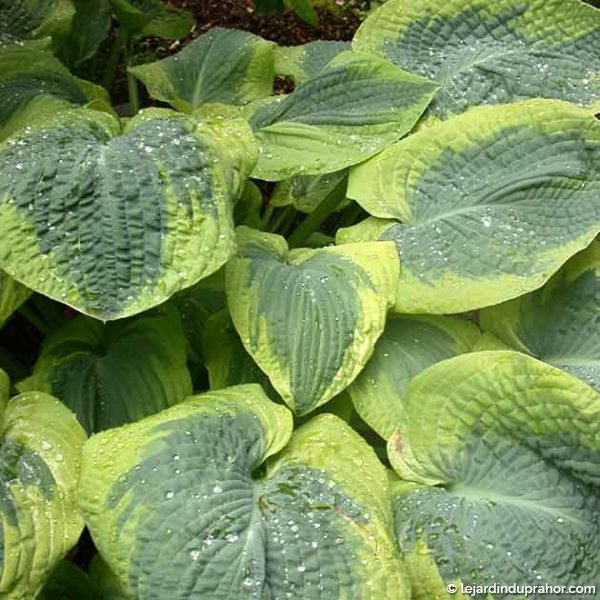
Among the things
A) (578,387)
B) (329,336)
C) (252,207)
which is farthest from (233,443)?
(252,207)

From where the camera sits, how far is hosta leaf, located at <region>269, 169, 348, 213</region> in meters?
1.45

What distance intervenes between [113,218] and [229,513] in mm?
322

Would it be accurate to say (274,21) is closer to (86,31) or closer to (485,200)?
(86,31)

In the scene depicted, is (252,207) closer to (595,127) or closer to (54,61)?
(54,61)

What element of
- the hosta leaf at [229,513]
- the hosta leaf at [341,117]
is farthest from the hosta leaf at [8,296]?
the hosta leaf at [341,117]

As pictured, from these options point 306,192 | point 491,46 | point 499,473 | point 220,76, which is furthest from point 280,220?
point 499,473

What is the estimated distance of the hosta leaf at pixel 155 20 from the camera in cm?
163

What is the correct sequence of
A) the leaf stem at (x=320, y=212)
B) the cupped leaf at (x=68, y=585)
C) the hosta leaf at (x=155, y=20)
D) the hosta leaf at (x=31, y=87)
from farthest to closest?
the hosta leaf at (x=155, y=20) < the leaf stem at (x=320, y=212) < the hosta leaf at (x=31, y=87) < the cupped leaf at (x=68, y=585)

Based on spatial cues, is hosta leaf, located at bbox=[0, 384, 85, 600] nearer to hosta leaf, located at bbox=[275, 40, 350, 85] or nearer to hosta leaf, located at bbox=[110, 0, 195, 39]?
hosta leaf, located at bbox=[275, 40, 350, 85]

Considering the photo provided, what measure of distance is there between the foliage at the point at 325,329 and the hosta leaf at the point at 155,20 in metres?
0.29

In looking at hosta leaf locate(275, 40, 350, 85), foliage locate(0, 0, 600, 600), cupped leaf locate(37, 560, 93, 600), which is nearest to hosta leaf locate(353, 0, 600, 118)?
foliage locate(0, 0, 600, 600)

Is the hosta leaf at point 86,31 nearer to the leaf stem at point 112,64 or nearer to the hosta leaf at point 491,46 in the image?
the leaf stem at point 112,64

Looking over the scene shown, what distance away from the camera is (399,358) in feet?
3.58

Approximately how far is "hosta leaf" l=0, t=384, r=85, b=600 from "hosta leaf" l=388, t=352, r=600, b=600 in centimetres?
35
